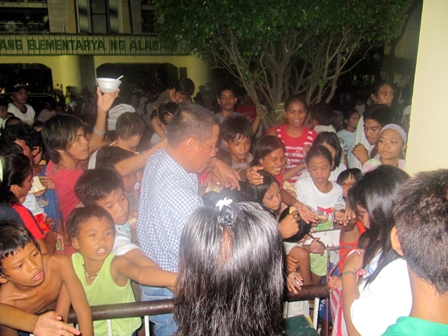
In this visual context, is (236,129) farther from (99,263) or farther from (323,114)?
(99,263)

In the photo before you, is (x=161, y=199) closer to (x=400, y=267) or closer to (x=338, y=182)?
(x=400, y=267)

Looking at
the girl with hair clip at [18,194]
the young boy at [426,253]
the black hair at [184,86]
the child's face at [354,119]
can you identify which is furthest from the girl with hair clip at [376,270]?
the black hair at [184,86]

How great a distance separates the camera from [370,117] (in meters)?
4.48

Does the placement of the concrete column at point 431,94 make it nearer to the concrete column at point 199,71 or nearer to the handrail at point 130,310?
the handrail at point 130,310

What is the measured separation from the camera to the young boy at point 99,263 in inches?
97.1

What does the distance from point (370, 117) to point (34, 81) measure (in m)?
22.1

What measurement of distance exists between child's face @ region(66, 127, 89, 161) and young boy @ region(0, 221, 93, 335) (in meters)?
1.35

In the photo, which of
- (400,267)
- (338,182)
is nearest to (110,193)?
(400,267)

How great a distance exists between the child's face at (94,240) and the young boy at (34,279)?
209 millimetres

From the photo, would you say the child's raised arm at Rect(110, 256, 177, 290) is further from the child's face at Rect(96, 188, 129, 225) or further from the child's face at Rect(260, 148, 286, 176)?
the child's face at Rect(260, 148, 286, 176)

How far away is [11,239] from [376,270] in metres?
1.98

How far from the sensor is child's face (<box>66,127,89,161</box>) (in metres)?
3.41

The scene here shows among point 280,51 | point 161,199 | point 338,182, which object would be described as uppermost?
point 280,51

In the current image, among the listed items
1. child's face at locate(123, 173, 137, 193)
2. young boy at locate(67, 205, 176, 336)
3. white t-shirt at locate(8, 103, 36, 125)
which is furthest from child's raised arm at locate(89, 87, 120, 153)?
white t-shirt at locate(8, 103, 36, 125)
